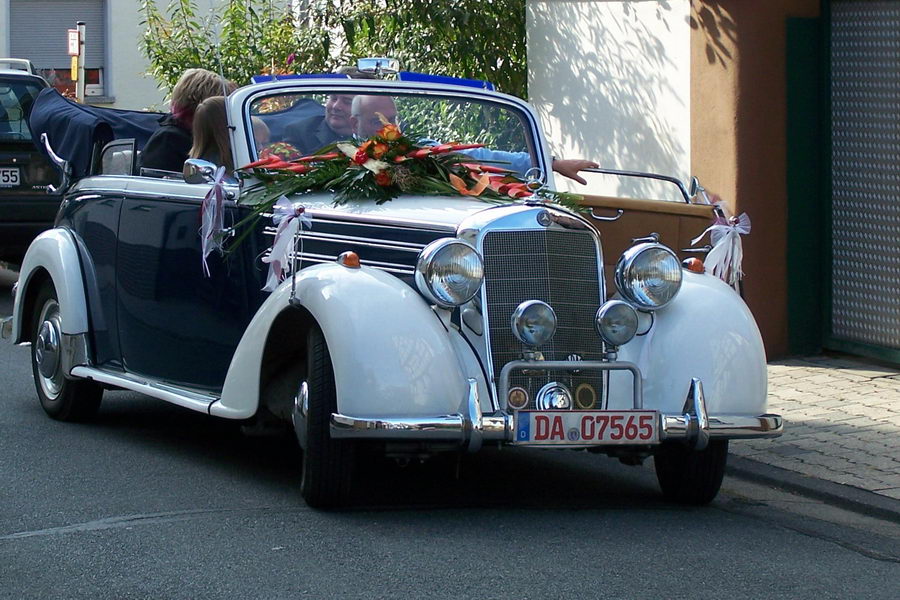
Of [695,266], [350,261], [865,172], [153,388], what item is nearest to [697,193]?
[695,266]

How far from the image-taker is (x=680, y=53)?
34.2 ft

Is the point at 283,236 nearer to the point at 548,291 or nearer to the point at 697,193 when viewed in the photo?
the point at 548,291

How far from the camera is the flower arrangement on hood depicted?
6258mm

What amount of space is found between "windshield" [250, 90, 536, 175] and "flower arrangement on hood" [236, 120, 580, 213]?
0.58 feet

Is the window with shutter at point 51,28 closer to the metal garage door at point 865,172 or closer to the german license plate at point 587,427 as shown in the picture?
the metal garage door at point 865,172

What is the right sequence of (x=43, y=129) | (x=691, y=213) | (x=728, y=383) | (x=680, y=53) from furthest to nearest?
(x=680, y=53) < (x=43, y=129) < (x=691, y=213) < (x=728, y=383)

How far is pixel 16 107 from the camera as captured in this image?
1364 cm

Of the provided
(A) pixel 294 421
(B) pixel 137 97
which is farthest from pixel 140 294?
(B) pixel 137 97

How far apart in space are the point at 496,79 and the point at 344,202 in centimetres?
694

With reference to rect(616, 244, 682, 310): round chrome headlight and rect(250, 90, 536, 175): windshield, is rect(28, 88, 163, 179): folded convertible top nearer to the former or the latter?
rect(250, 90, 536, 175): windshield

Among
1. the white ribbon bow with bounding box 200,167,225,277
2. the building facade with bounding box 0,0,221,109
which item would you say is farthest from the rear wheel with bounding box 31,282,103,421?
the building facade with bounding box 0,0,221,109

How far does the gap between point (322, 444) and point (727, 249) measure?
85.6 inches

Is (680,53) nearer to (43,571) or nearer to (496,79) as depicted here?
(496,79)

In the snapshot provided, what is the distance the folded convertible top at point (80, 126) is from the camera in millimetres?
8258
